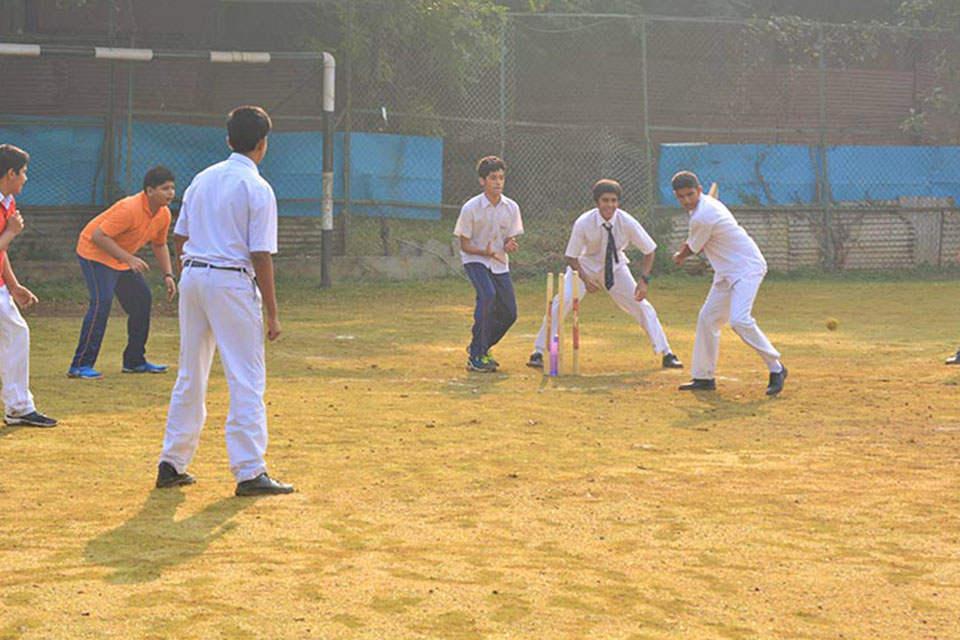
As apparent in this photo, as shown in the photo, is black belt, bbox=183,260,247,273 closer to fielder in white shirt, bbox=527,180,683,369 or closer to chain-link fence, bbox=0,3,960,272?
fielder in white shirt, bbox=527,180,683,369

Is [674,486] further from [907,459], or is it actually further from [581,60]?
[581,60]

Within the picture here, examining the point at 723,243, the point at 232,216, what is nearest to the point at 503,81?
the point at 723,243

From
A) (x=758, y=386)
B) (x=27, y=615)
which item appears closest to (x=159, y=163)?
(x=758, y=386)

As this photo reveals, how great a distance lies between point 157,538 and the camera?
654 cm

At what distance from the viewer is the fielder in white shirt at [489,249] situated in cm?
1282

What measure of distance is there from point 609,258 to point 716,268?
1688 millimetres

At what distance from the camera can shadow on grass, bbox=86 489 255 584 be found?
6020 mm

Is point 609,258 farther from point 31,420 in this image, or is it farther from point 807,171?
point 807,171

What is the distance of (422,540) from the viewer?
6.55 metres

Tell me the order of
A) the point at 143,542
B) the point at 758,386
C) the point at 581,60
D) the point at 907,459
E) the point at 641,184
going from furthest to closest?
the point at 581,60 → the point at 641,184 → the point at 758,386 → the point at 907,459 → the point at 143,542

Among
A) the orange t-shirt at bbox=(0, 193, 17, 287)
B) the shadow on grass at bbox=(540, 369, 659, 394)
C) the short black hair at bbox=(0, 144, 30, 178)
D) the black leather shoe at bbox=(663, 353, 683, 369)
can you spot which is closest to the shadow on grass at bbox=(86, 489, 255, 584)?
the orange t-shirt at bbox=(0, 193, 17, 287)

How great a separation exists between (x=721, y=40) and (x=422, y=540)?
22.5m

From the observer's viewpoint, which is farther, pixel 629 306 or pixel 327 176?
pixel 327 176

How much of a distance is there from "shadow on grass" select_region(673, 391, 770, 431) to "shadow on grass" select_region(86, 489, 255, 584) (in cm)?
384
